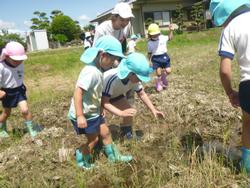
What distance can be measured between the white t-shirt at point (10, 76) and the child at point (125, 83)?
156cm

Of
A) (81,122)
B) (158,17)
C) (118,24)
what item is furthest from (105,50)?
(158,17)

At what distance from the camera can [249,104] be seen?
8.05 feet

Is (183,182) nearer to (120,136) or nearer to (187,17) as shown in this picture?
(120,136)

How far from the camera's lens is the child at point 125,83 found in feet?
9.91

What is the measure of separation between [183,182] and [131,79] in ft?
3.65

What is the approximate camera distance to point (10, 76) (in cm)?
440

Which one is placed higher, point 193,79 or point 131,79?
point 131,79

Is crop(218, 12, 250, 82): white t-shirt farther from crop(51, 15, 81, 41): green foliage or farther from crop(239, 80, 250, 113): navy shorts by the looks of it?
crop(51, 15, 81, 41): green foliage

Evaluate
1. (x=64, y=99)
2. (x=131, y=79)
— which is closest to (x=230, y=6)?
(x=131, y=79)

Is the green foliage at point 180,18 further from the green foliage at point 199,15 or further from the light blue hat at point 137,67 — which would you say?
the light blue hat at point 137,67

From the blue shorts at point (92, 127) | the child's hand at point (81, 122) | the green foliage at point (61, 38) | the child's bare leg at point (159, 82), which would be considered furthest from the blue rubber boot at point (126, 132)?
the green foliage at point (61, 38)

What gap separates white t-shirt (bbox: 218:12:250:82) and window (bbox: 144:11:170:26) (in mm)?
25153

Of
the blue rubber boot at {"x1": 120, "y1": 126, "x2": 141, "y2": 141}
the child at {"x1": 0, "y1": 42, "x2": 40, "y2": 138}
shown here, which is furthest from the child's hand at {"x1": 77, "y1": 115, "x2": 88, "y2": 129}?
the child at {"x1": 0, "y1": 42, "x2": 40, "y2": 138}

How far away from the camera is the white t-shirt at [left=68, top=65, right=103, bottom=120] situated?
2821mm
